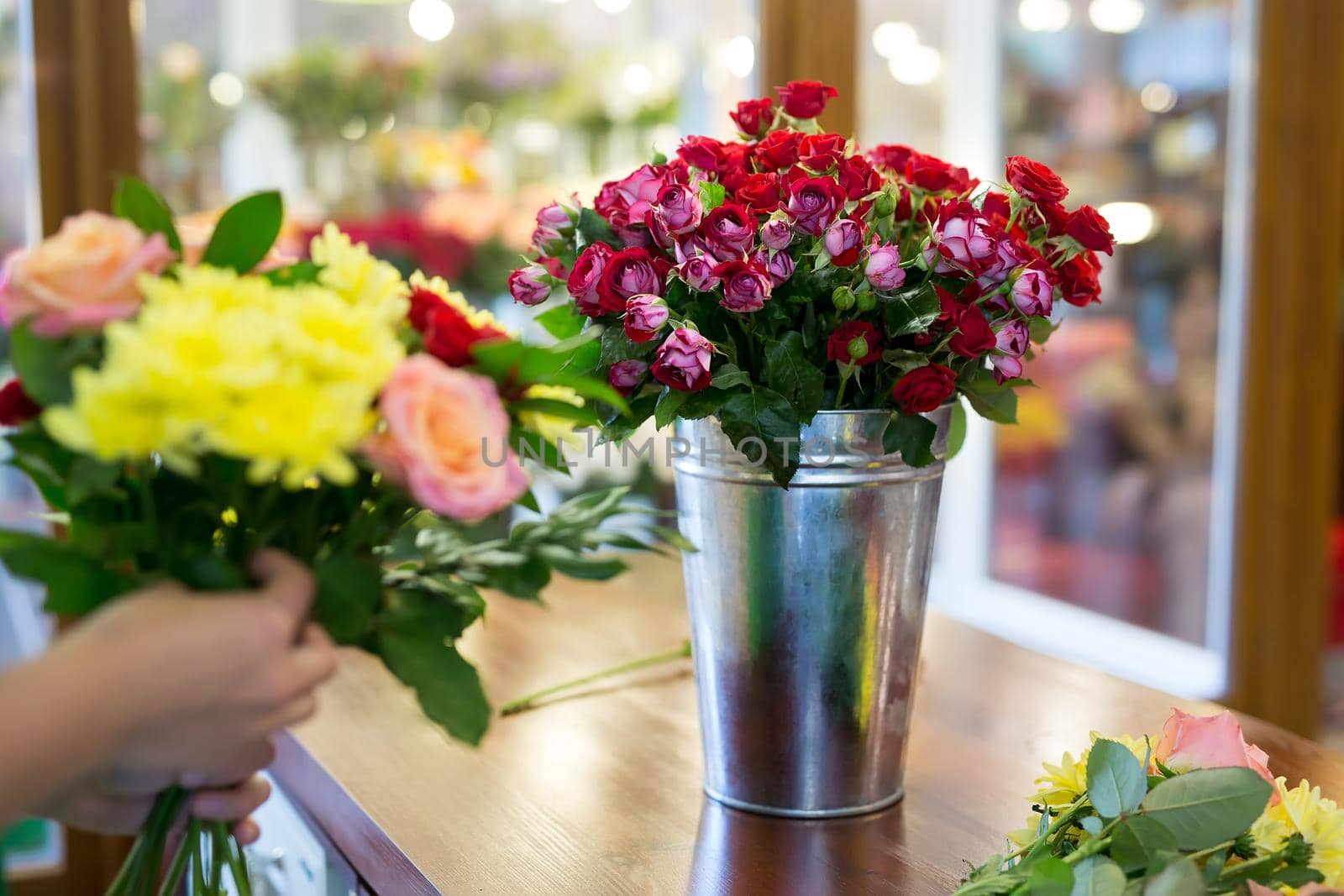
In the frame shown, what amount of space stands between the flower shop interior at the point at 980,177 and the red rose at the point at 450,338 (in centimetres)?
61

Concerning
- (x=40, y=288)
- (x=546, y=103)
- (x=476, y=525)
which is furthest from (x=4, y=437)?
(x=546, y=103)

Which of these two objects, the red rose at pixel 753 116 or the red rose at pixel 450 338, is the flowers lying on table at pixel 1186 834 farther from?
the red rose at pixel 753 116

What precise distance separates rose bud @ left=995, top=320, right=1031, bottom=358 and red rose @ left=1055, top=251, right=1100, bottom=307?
54 millimetres

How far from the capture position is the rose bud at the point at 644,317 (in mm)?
751

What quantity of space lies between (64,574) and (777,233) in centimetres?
44

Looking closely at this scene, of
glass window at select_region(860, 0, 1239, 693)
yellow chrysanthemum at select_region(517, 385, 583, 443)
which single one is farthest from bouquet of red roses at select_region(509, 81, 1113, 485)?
glass window at select_region(860, 0, 1239, 693)

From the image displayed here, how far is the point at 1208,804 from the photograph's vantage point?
0.63m

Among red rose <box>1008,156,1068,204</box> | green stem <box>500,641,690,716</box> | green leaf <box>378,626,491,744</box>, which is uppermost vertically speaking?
red rose <box>1008,156,1068,204</box>

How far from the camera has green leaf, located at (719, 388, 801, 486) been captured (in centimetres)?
79

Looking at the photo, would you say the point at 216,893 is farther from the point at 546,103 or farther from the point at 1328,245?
the point at 1328,245

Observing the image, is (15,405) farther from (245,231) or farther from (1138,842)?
(1138,842)

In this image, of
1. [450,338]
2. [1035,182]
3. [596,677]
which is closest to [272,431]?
[450,338]

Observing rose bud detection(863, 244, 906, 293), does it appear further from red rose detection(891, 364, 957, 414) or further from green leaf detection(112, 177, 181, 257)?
green leaf detection(112, 177, 181, 257)

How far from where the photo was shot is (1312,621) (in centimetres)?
265
